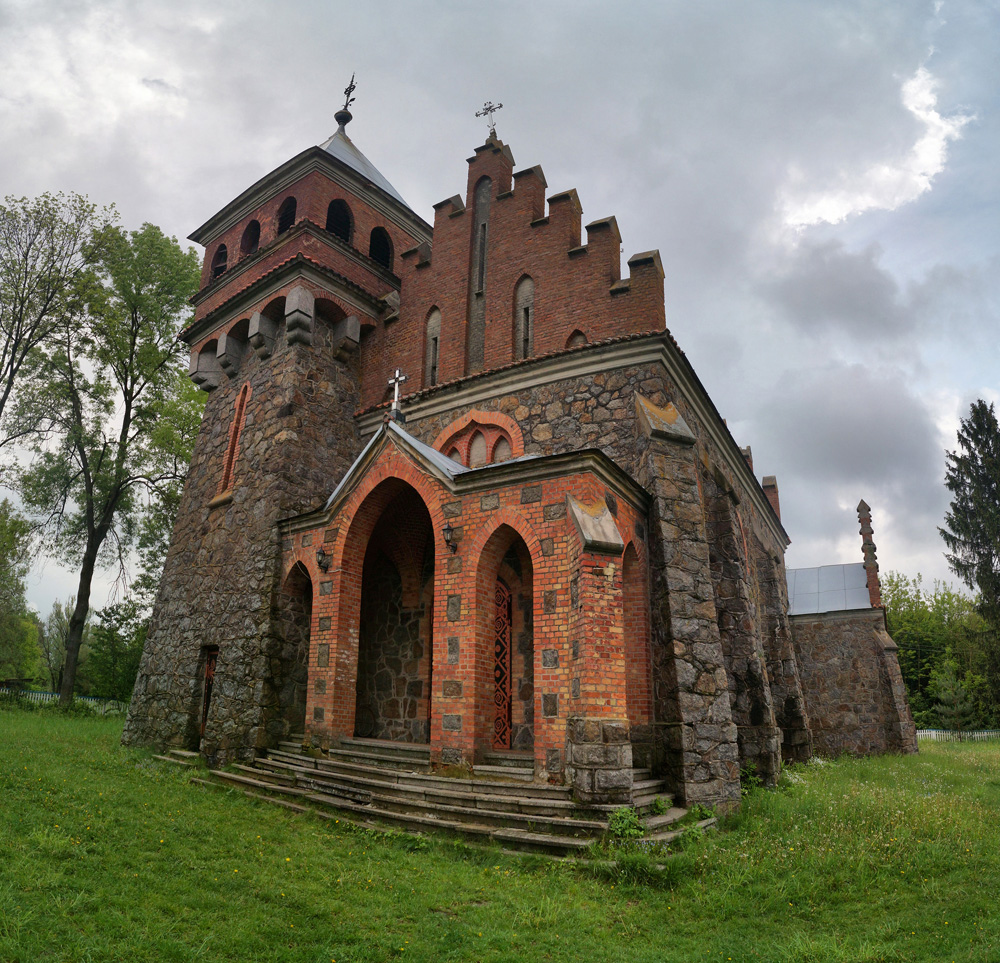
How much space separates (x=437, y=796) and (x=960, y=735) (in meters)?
33.1

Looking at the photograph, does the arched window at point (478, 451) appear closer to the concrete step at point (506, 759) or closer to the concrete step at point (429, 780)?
the concrete step at point (506, 759)

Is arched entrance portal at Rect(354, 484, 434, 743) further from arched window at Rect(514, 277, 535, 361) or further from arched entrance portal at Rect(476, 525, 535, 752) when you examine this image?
arched window at Rect(514, 277, 535, 361)

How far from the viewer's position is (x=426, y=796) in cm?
790

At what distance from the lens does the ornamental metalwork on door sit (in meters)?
10.0

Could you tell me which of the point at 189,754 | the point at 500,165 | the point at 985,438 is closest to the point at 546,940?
the point at 189,754

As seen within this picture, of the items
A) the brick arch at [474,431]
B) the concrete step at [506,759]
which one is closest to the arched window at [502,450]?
the brick arch at [474,431]

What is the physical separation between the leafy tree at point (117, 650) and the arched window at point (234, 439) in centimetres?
1366

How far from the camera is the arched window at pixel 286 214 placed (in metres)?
15.8

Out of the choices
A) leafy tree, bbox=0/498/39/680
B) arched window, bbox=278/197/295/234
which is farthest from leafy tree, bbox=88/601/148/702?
arched window, bbox=278/197/295/234

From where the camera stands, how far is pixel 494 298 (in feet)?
42.9

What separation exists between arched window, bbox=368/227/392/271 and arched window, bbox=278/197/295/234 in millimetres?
1962

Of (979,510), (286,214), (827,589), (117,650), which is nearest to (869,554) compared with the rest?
(827,589)

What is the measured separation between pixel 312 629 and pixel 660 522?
5.77m

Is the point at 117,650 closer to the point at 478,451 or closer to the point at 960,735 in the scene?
the point at 478,451
